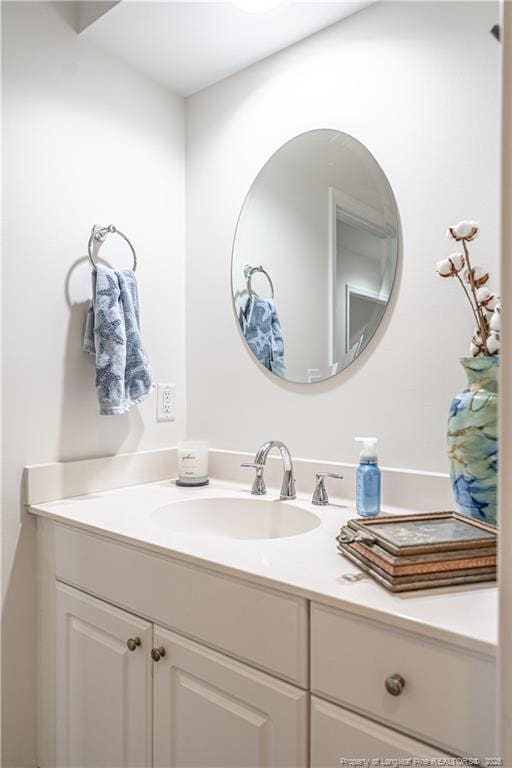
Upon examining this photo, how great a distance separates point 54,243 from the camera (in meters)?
1.46

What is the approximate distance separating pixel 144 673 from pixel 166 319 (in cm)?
109

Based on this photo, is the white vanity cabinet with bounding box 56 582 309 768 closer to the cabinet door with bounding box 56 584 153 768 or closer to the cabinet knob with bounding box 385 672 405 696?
the cabinet door with bounding box 56 584 153 768

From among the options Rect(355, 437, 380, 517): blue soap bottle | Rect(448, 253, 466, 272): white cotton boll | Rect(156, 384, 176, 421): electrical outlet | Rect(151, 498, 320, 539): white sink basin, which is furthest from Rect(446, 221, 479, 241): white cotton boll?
Rect(156, 384, 176, 421): electrical outlet

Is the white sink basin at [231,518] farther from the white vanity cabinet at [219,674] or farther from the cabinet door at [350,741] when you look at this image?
the cabinet door at [350,741]


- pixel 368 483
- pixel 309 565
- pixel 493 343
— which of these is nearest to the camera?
pixel 309 565

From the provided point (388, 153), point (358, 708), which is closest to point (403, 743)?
point (358, 708)

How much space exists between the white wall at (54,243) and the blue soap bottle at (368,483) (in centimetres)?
79

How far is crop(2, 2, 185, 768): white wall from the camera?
4.48ft

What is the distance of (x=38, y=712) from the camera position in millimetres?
1409

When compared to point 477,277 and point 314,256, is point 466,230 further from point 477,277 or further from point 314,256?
point 314,256

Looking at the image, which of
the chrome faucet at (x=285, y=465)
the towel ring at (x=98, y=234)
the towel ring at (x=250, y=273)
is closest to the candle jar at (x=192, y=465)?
the chrome faucet at (x=285, y=465)

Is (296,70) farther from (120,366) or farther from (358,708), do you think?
(358,708)

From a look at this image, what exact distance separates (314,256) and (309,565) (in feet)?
2.96

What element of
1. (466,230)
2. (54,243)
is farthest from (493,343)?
(54,243)
